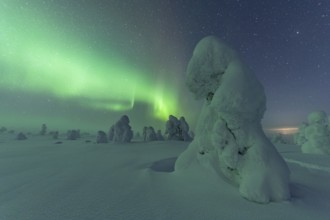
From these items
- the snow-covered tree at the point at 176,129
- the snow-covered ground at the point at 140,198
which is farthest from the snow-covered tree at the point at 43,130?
the snow-covered ground at the point at 140,198

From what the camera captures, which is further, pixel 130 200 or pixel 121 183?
pixel 121 183

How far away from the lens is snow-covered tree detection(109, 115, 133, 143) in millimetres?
30420

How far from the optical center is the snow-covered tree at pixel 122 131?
3042cm

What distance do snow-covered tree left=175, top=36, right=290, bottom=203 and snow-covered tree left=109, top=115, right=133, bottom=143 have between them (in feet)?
78.5

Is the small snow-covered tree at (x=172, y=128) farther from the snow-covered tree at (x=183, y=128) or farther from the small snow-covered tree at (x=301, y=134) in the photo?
the small snow-covered tree at (x=301, y=134)

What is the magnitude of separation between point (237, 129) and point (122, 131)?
85.5 feet

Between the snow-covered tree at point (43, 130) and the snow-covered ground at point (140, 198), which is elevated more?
the snow-covered tree at point (43, 130)

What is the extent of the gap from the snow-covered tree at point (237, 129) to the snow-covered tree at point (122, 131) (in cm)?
2394

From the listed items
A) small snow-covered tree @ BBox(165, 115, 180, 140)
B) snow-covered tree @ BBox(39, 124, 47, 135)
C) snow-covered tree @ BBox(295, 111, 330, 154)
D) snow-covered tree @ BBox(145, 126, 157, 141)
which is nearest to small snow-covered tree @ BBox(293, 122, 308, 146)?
snow-covered tree @ BBox(295, 111, 330, 154)

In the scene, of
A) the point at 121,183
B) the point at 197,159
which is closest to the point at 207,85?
the point at 197,159

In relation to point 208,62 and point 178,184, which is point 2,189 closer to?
point 178,184

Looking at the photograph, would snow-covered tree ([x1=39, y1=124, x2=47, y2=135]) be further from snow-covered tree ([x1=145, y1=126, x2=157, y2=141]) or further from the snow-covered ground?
the snow-covered ground

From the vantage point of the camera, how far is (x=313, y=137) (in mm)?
22438

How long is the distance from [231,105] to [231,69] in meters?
1.25
